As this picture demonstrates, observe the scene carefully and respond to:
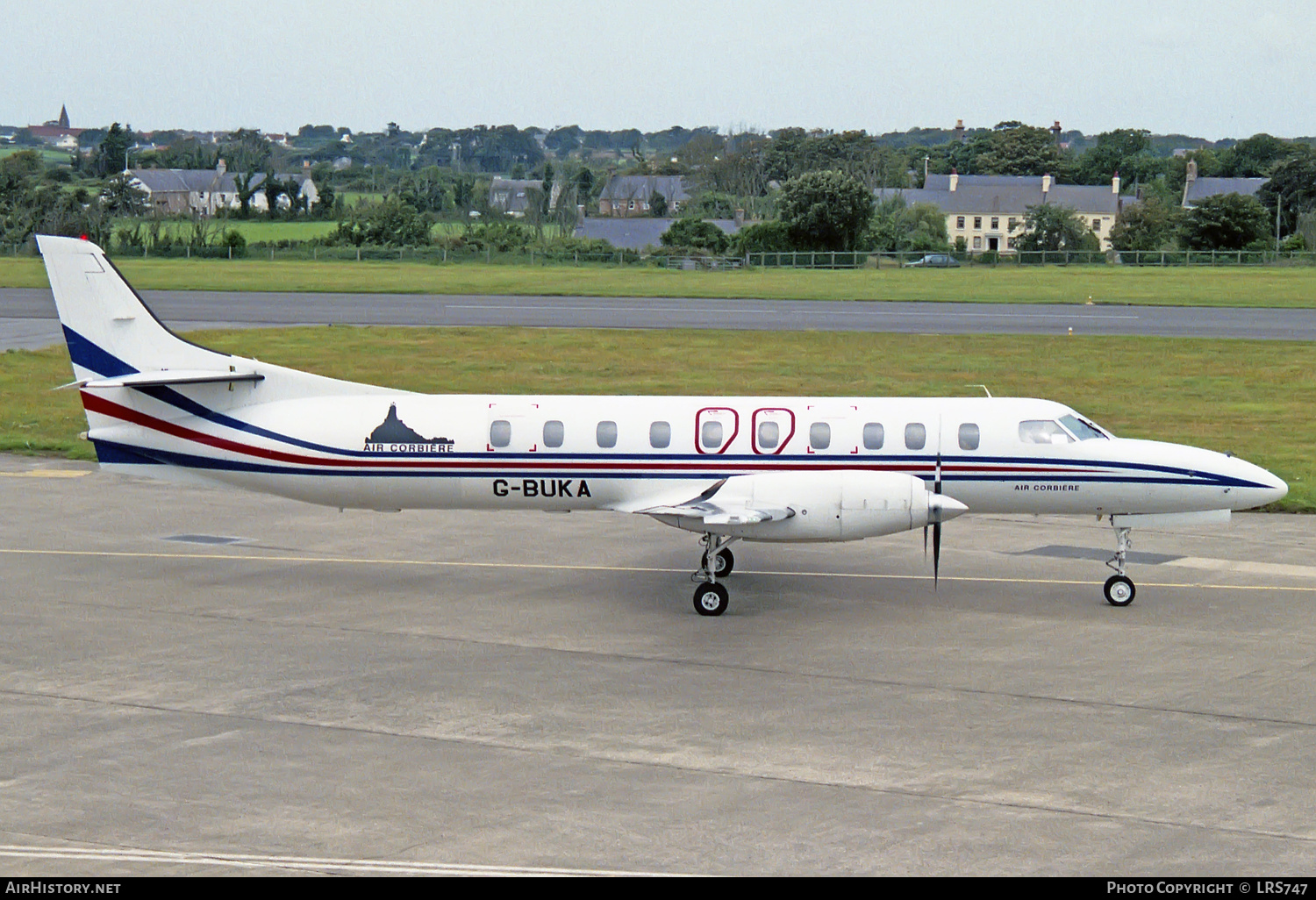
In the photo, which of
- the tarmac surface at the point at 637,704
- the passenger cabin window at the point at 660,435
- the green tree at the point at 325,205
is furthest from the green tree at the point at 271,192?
the passenger cabin window at the point at 660,435

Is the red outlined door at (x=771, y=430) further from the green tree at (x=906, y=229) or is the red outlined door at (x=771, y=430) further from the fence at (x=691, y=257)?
the green tree at (x=906, y=229)

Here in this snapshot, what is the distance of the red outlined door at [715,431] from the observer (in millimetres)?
22344

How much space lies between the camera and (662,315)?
68188mm

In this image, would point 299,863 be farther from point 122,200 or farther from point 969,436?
point 122,200

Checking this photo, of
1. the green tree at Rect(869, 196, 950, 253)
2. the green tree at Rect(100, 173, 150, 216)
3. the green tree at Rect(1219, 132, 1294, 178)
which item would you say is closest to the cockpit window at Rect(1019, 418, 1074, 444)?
the green tree at Rect(869, 196, 950, 253)

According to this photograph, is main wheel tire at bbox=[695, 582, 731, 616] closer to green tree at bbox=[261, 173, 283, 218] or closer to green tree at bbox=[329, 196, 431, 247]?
green tree at bbox=[329, 196, 431, 247]

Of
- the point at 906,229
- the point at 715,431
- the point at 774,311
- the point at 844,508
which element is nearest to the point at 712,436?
the point at 715,431

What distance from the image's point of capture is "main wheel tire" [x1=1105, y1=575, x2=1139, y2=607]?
21844mm

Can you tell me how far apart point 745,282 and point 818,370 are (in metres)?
42.7

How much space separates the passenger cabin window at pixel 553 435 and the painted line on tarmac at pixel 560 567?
255cm

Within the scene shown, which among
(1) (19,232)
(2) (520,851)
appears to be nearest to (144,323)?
(2) (520,851)

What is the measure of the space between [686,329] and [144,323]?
129ft

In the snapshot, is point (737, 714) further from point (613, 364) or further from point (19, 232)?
point (19, 232)

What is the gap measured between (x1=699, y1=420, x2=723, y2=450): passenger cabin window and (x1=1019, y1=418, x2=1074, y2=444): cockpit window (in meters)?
4.50
